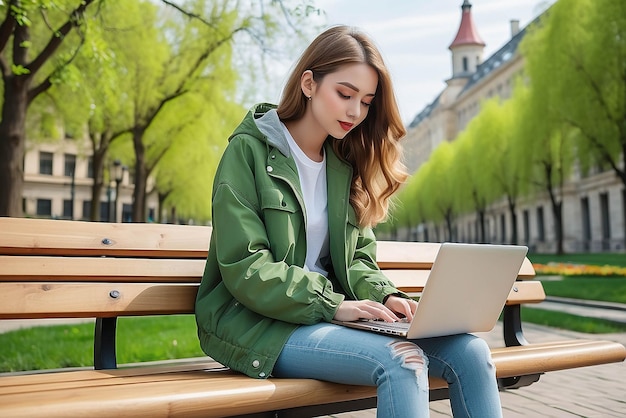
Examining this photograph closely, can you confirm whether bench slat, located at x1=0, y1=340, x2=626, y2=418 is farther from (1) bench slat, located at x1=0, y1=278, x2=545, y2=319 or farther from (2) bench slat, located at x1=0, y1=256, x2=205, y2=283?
(2) bench slat, located at x1=0, y1=256, x2=205, y2=283

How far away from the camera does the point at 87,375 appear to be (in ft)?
8.40

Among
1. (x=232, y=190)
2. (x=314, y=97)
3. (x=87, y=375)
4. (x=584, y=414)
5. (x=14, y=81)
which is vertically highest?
(x=14, y=81)

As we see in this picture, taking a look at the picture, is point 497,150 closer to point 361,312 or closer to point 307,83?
point 307,83

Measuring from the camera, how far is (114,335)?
2.96 m

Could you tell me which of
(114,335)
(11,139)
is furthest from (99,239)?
(11,139)

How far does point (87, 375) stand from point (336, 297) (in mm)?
942

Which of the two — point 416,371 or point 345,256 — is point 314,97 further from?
point 416,371

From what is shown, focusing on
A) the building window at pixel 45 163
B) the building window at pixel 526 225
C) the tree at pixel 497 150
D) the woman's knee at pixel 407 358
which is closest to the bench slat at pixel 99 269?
the woman's knee at pixel 407 358

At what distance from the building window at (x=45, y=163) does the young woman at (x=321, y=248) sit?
58.0m

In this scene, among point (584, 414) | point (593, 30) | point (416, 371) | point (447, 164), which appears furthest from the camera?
point (447, 164)

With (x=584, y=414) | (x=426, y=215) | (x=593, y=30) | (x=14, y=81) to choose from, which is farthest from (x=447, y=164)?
(x=584, y=414)

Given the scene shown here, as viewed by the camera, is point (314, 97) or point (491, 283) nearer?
point (491, 283)

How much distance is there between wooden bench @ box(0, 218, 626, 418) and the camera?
2.05 meters

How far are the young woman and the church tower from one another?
93.5m
